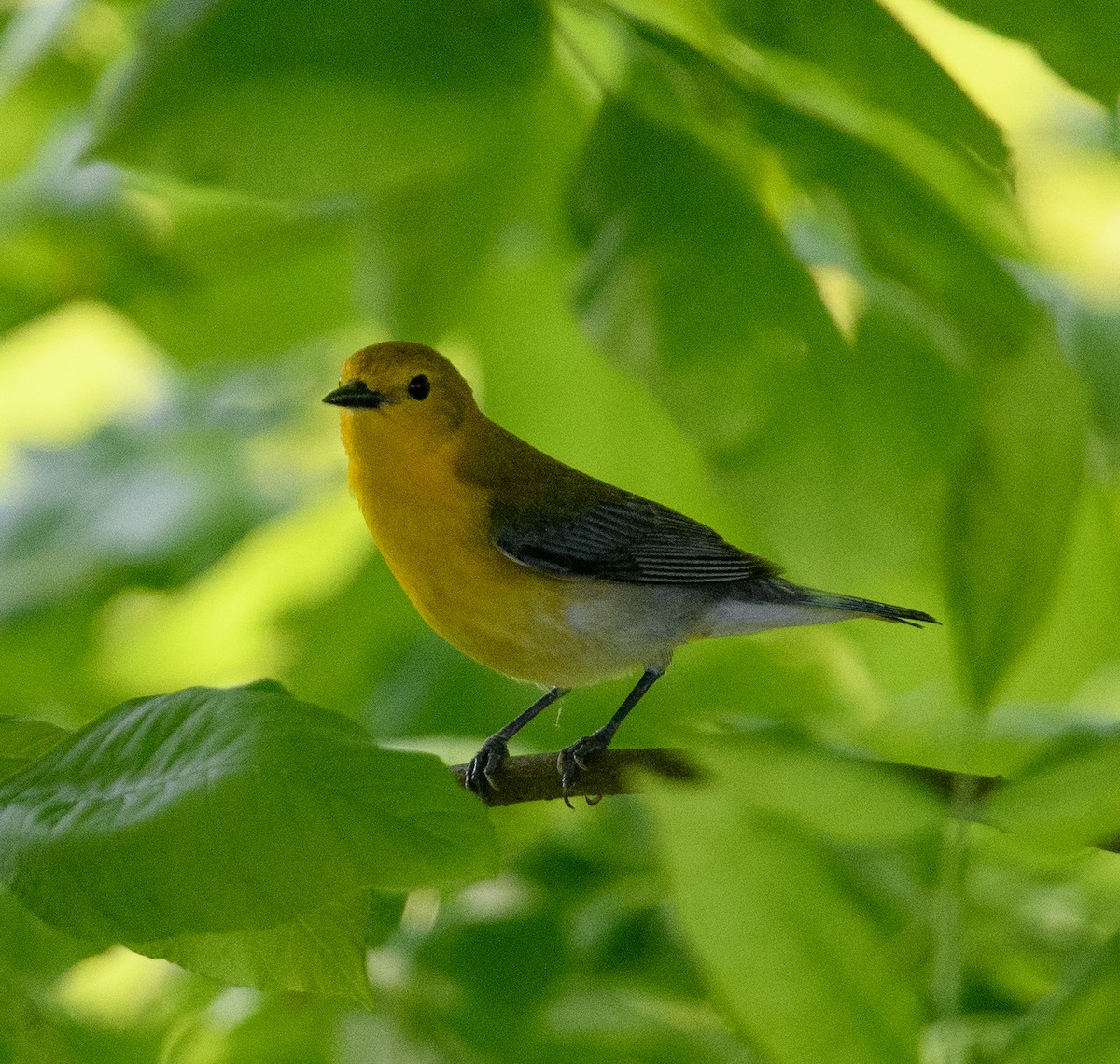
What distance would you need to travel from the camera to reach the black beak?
47cm

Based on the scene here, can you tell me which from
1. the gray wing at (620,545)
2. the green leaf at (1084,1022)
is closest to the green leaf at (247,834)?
the green leaf at (1084,1022)

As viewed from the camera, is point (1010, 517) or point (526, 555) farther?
point (526, 555)

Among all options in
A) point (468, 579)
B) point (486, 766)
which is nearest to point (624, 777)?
point (486, 766)

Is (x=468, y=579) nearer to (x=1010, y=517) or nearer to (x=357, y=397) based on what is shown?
(x=357, y=397)

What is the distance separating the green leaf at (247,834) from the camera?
0.83 ft

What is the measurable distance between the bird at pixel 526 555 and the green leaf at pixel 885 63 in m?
0.18

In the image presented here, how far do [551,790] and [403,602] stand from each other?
300 millimetres

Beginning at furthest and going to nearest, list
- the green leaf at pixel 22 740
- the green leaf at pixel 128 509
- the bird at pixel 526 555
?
1. the green leaf at pixel 128 509
2. the bird at pixel 526 555
3. the green leaf at pixel 22 740

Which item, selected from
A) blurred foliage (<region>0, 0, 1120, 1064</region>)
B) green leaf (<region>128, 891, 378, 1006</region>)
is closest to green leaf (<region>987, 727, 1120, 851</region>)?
blurred foliage (<region>0, 0, 1120, 1064</region>)

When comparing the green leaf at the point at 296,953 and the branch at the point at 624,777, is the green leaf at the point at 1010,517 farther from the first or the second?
the green leaf at the point at 296,953

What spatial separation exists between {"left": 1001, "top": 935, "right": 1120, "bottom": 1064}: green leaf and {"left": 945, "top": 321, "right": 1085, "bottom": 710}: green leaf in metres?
0.05

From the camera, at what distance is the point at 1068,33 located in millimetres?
309

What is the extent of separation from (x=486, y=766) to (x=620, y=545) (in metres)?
0.20

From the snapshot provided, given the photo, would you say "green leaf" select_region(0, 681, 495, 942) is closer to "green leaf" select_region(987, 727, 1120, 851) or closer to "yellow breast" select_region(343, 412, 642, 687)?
"green leaf" select_region(987, 727, 1120, 851)
